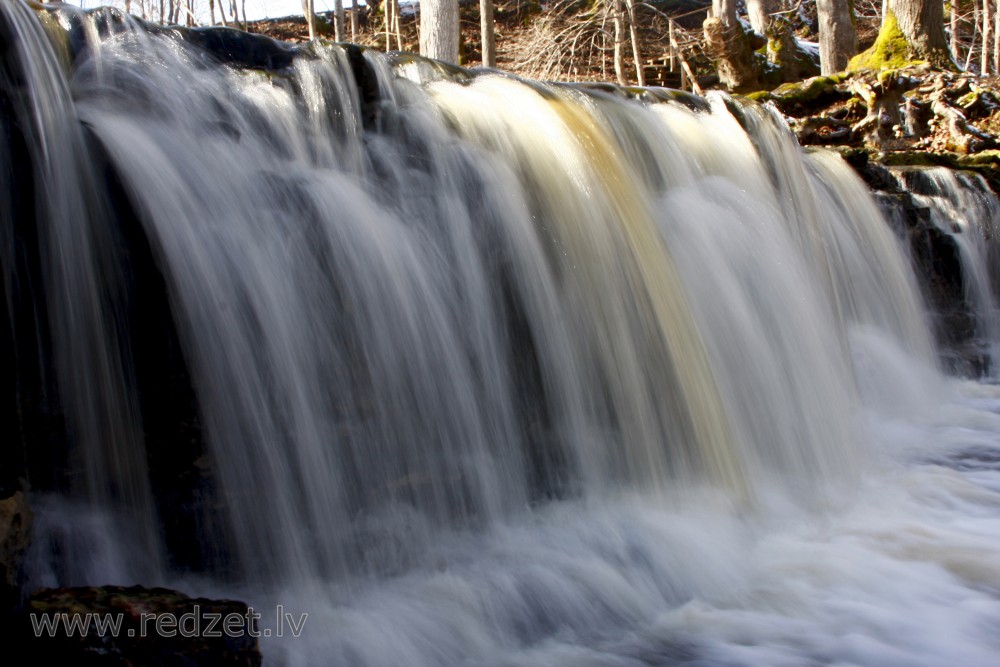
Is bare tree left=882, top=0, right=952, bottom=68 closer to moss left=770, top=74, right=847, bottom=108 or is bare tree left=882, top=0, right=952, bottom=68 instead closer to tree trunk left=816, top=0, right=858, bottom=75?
tree trunk left=816, top=0, right=858, bottom=75

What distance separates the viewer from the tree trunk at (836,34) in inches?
583

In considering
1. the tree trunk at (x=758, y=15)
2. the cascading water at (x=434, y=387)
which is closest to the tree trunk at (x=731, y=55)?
the tree trunk at (x=758, y=15)

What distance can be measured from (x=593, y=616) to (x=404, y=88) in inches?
112

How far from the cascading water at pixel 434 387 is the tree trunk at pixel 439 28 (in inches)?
233

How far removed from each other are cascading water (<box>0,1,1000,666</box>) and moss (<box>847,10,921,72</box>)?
27.4 feet

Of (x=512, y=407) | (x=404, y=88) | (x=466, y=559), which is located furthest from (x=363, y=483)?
(x=404, y=88)

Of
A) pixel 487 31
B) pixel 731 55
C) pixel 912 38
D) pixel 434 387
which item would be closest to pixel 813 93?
pixel 912 38

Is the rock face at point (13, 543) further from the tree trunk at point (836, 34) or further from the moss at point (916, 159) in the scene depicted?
the tree trunk at point (836, 34)

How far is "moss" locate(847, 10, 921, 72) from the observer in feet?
41.2

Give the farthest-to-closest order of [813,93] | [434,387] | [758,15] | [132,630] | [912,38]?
[758,15], [912,38], [813,93], [434,387], [132,630]

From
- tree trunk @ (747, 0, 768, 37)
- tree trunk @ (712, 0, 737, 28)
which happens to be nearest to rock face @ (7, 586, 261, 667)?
tree trunk @ (712, 0, 737, 28)

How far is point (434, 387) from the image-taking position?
155 inches

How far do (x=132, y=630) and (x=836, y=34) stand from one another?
49.4 ft

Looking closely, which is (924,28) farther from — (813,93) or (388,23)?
(388,23)
